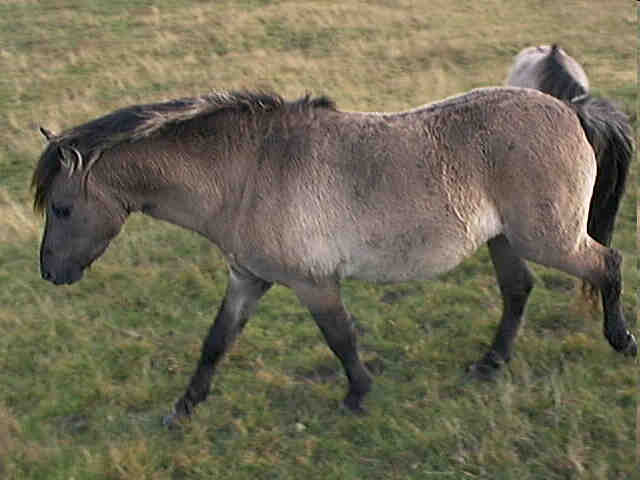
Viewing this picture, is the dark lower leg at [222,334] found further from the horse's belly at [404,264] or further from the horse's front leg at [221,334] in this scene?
the horse's belly at [404,264]

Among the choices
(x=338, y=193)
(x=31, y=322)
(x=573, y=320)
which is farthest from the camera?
(x=31, y=322)

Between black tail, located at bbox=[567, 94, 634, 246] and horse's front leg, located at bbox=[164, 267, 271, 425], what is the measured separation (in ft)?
7.37

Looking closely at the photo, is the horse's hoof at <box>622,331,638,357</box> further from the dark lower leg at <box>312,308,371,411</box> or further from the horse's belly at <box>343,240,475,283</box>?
the dark lower leg at <box>312,308,371,411</box>

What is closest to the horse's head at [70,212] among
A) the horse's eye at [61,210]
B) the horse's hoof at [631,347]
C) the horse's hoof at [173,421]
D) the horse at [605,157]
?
the horse's eye at [61,210]

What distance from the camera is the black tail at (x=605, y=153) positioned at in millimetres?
4371

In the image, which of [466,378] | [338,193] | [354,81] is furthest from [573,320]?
[354,81]

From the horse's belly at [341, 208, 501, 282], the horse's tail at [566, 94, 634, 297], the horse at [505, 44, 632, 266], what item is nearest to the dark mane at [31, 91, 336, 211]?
the horse's belly at [341, 208, 501, 282]

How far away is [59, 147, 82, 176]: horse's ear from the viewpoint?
3852 mm

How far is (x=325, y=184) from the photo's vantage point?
4.05 m

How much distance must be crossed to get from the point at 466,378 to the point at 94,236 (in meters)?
2.62

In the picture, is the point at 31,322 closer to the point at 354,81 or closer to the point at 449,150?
the point at 449,150

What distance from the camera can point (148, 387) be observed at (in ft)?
15.9

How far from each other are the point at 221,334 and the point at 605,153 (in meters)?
2.73

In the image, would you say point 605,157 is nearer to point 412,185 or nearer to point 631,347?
point 631,347
